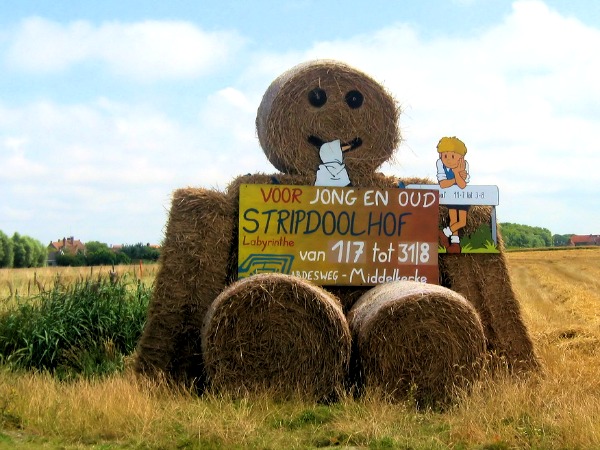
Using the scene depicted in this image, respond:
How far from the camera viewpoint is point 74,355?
8.59m

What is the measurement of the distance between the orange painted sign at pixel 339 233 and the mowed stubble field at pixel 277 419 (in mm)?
1775

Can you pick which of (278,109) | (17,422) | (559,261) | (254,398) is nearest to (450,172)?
(278,109)

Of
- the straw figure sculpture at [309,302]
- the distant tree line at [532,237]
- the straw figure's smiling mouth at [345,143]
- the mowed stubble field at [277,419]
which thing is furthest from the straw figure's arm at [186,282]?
the distant tree line at [532,237]

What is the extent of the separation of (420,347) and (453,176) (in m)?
2.77

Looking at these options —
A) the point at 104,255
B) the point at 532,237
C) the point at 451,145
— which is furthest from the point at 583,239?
the point at 451,145

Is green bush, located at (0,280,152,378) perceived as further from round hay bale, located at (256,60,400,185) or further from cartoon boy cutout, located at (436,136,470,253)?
cartoon boy cutout, located at (436,136,470,253)

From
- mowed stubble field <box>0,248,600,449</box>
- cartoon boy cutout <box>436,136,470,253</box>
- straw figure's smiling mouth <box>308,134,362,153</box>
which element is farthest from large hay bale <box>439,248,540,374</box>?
straw figure's smiling mouth <box>308,134,362,153</box>

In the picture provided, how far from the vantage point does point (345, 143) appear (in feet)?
28.3

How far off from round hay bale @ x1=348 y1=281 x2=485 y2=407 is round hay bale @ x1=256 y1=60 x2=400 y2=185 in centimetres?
222

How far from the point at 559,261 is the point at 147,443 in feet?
96.5

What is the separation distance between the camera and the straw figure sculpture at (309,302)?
6.84 metres

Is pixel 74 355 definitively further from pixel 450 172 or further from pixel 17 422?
pixel 450 172

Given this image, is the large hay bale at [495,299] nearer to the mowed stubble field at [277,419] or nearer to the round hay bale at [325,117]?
the mowed stubble field at [277,419]

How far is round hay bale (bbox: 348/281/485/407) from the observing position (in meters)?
6.88
